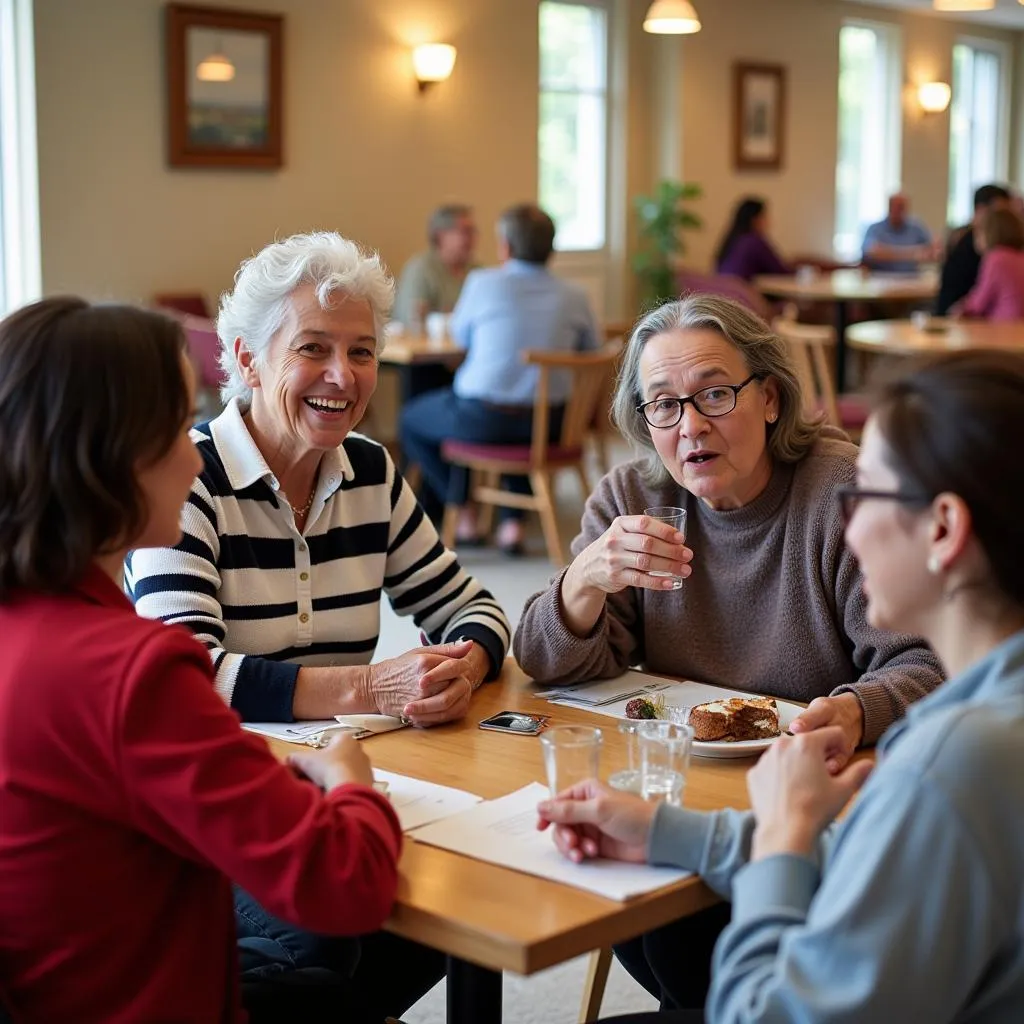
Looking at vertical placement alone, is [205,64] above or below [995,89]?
below

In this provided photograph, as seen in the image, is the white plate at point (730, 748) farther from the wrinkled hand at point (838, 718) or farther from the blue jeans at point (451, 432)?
the blue jeans at point (451, 432)

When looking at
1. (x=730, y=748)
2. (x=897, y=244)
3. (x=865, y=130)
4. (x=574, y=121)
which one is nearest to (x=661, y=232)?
(x=574, y=121)

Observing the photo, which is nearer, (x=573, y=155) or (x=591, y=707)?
(x=591, y=707)

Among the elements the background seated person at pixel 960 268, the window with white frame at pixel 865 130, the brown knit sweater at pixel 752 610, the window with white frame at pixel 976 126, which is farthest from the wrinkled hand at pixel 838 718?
the window with white frame at pixel 976 126

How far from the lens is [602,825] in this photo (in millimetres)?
1425

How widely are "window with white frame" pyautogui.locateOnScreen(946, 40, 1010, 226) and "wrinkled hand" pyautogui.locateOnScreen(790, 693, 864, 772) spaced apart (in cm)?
1278

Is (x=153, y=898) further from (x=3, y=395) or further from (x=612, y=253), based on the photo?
(x=612, y=253)

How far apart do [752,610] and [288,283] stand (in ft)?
2.70

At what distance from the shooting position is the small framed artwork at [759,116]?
36.0 ft

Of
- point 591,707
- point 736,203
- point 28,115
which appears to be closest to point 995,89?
point 736,203

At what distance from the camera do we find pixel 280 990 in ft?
5.23

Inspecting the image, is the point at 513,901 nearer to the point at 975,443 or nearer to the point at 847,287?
the point at 975,443

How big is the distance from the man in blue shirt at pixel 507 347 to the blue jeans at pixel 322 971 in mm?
3857

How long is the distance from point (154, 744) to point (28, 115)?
→ 20.3 ft
